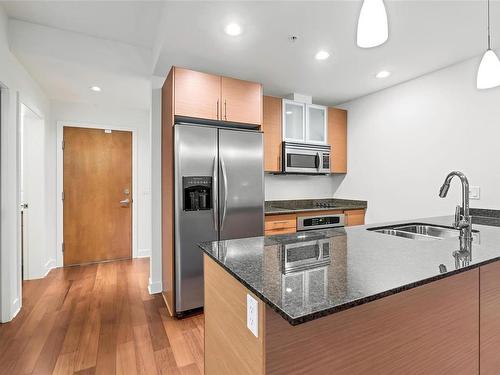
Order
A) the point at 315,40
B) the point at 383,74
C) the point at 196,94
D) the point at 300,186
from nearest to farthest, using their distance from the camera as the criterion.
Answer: the point at 315,40
the point at 196,94
the point at 383,74
the point at 300,186

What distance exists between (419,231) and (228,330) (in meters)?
1.67

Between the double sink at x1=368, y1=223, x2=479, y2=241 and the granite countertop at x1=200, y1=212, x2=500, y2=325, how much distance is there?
274mm

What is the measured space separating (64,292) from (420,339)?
11.1ft

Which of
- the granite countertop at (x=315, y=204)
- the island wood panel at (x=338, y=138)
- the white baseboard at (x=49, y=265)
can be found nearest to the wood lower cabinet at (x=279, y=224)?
the granite countertop at (x=315, y=204)

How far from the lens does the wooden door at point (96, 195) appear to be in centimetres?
395

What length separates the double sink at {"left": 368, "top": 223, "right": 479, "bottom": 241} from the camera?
1.90 meters

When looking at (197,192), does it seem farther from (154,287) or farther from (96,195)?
(96,195)

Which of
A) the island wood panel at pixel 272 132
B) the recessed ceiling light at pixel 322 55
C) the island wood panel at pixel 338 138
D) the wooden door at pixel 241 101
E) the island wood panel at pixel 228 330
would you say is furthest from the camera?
the island wood panel at pixel 338 138

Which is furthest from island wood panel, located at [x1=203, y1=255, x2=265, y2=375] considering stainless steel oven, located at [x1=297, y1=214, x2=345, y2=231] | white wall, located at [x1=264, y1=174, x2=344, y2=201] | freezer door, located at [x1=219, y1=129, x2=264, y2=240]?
white wall, located at [x1=264, y1=174, x2=344, y2=201]

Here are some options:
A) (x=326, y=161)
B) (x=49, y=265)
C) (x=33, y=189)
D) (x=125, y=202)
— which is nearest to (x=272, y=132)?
(x=326, y=161)

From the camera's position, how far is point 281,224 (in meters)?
3.14

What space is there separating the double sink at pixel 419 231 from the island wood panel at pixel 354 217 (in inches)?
62.0

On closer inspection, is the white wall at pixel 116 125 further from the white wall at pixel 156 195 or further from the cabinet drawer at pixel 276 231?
the cabinet drawer at pixel 276 231

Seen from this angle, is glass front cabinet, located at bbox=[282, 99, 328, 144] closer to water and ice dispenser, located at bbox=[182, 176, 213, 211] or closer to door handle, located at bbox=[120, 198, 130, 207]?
water and ice dispenser, located at bbox=[182, 176, 213, 211]
